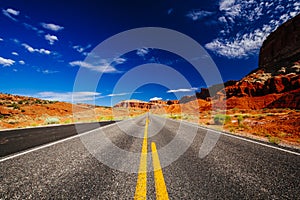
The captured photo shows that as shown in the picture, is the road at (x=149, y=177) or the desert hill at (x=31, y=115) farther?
the desert hill at (x=31, y=115)

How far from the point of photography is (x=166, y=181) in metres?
2.28

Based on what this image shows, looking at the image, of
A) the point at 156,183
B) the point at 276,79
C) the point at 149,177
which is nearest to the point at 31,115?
the point at 149,177

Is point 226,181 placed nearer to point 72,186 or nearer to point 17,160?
point 72,186

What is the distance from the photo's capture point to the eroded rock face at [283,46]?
66062 mm

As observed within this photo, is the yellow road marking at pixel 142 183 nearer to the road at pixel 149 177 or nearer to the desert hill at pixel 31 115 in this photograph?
the road at pixel 149 177

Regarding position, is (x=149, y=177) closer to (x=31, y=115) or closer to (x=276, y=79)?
(x=31, y=115)

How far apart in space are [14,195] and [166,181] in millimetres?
2073

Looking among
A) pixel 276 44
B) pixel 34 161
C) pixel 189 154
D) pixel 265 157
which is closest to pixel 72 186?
pixel 34 161

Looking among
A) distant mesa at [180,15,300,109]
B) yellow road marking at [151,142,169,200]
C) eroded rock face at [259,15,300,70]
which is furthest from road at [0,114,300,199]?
eroded rock face at [259,15,300,70]


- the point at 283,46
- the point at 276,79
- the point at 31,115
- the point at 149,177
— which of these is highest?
the point at 283,46

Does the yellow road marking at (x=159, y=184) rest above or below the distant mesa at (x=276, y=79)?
below

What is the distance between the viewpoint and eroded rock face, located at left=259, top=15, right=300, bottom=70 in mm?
66062

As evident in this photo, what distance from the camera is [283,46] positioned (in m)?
73.2

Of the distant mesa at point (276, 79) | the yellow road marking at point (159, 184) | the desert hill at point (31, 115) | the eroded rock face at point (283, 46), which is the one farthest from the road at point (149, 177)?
the eroded rock face at point (283, 46)
